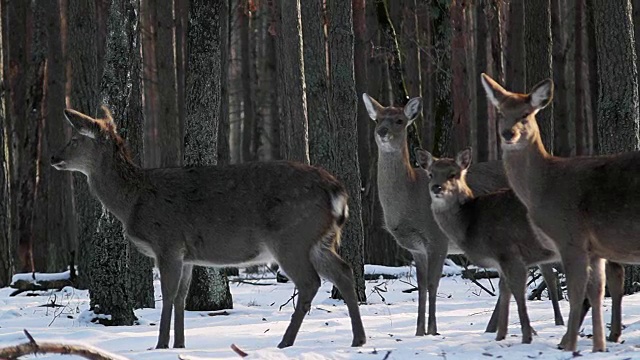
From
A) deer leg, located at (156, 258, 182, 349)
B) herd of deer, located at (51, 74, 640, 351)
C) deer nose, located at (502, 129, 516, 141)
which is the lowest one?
deer leg, located at (156, 258, 182, 349)

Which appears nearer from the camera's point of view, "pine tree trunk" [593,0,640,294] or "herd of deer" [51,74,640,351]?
"herd of deer" [51,74,640,351]

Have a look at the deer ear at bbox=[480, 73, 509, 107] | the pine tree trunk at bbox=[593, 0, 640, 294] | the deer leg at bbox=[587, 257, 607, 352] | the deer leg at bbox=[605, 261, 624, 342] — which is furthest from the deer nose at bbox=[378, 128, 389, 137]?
the pine tree trunk at bbox=[593, 0, 640, 294]

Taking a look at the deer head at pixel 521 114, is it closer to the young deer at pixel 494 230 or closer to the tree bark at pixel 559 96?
the young deer at pixel 494 230

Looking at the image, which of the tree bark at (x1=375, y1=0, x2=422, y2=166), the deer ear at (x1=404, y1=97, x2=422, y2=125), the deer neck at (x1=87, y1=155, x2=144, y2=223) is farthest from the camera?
the tree bark at (x1=375, y1=0, x2=422, y2=166)

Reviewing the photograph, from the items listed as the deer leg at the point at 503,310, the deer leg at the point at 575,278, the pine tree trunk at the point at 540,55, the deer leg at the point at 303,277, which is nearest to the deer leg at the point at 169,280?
the deer leg at the point at 303,277

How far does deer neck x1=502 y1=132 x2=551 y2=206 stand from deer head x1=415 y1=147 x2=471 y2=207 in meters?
1.31

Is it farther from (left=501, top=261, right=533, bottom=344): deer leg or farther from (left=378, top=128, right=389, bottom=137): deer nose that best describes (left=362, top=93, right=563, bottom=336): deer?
(left=501, top=261, right=533, bottom=344): deer leg

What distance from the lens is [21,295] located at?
708 inches

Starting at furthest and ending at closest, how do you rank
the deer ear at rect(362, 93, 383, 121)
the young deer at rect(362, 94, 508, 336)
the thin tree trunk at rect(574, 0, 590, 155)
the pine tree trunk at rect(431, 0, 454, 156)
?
1. the thin tree trunk at rect(574, 0, 590, 155)
2. the pine tree trunk at rect(431, 0, 454, 156)
3. the deer ear at rect(362, 93, 383, 121)
4. the young deer at rect(362, 94, 508, 336)

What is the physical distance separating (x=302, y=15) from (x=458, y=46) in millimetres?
11254

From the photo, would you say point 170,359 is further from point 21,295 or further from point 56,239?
point 56,239

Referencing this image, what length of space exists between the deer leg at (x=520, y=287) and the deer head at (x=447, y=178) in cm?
120

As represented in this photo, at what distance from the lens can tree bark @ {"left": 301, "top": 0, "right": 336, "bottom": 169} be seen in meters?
15.6

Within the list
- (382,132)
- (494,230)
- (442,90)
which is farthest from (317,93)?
(442,90)
